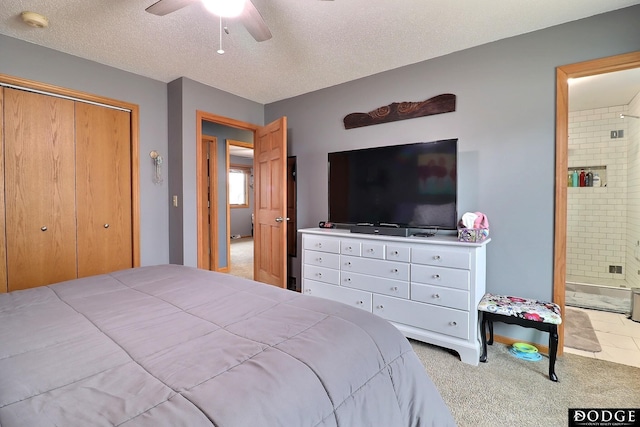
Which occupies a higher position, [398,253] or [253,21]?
[253,21]

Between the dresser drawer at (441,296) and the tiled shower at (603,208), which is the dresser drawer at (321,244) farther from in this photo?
the tiled shower at (603,208)

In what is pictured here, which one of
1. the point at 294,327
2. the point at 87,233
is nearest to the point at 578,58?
the point at 294,327

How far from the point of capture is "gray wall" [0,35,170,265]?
8.28 ft

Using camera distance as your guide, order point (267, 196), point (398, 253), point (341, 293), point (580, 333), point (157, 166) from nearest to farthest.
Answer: point (398, 253)
point (580, 333)
point (341, 293)
point (157, 166)
point (267, 196)

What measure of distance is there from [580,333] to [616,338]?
25cm

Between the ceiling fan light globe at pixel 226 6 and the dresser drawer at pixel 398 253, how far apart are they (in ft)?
6.43

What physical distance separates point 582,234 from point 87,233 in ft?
20.1

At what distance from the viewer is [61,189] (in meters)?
2.72

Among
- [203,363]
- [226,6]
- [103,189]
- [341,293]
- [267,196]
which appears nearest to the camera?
[203,363]

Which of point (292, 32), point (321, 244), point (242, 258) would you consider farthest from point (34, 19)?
point (242, 258)

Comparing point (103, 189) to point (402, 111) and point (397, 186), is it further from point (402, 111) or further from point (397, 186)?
point (402, 111)

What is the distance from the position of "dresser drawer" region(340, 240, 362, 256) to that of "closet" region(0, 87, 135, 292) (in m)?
2.21

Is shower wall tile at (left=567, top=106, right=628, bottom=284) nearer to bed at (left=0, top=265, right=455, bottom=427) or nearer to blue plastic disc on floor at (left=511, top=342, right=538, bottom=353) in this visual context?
blue plastic disc on floor at (left=511, top=342, right=538, bottom=353)

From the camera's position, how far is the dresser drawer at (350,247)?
109 inches
